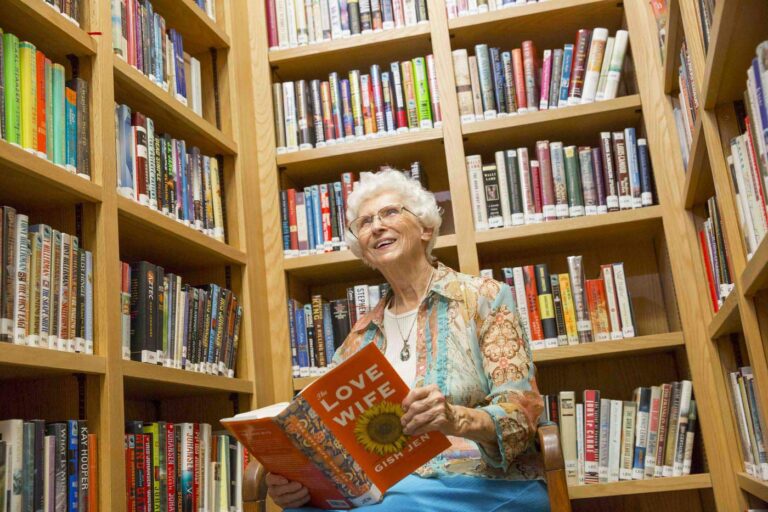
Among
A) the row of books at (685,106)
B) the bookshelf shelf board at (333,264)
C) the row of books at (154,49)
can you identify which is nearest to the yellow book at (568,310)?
the bookshelf shelf board at (333,264)

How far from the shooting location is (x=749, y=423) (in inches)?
74.9

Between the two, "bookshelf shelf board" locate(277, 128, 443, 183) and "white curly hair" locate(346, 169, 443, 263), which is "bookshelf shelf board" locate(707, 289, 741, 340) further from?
"bookshelf shelf board" locate(277, 128, 443, 183)

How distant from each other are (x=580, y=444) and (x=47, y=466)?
149 cm

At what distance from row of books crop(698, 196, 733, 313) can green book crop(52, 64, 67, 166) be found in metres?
1.54

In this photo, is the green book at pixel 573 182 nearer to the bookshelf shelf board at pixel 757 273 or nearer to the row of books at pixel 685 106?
the row of books at pixel 685 106

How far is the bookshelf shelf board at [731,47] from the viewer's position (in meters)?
1.34

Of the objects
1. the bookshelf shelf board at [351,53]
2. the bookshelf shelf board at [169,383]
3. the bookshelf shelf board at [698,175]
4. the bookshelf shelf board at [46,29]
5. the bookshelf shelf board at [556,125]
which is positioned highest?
the bookshelf shelf board at [351,53]

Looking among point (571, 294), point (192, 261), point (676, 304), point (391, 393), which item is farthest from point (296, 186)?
point (391, 393)

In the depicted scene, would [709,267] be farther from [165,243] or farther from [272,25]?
[272,25]

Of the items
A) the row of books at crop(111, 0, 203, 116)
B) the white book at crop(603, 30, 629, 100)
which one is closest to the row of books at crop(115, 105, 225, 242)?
the row of books at crop(111, 0, 203, 116)

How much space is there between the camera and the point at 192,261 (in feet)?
8.48

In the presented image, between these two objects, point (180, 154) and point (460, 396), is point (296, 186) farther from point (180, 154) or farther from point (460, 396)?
point (460, 396)

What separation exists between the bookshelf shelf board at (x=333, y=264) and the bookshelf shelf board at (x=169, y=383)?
1.43ft

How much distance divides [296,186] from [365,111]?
46cm
